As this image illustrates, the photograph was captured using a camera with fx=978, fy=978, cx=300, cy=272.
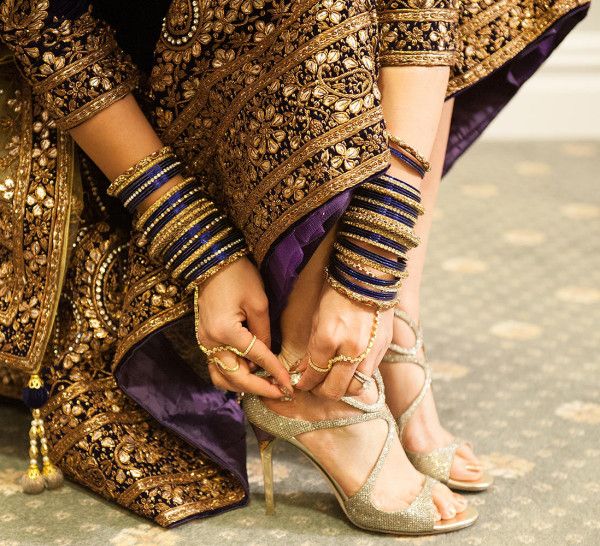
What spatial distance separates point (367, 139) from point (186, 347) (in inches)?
14.2

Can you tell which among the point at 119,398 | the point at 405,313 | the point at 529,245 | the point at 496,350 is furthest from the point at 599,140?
the point at 119,398

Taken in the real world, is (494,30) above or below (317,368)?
above

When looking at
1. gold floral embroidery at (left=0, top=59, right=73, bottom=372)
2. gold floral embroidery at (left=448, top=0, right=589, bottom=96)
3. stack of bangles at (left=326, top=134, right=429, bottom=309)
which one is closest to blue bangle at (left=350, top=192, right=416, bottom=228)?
stack of bangles at (left=326, top=134, right=429, bottom=309)

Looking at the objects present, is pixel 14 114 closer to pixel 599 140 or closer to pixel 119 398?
pixel 119 398

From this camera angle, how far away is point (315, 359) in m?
0.92

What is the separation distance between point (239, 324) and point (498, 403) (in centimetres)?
48

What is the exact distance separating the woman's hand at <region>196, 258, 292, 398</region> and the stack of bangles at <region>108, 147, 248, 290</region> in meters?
0.02

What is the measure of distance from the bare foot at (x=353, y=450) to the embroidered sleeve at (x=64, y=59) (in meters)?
0.31

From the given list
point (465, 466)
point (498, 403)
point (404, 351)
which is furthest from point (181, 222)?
point (498, 403)

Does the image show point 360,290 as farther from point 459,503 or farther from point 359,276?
point 459,503

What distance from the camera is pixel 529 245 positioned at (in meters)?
1.96

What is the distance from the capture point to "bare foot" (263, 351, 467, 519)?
97 cm

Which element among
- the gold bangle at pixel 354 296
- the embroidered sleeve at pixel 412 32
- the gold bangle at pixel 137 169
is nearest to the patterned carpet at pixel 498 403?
the gold bangle at pixel 354 296

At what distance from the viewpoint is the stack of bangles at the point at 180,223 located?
0.93 m
